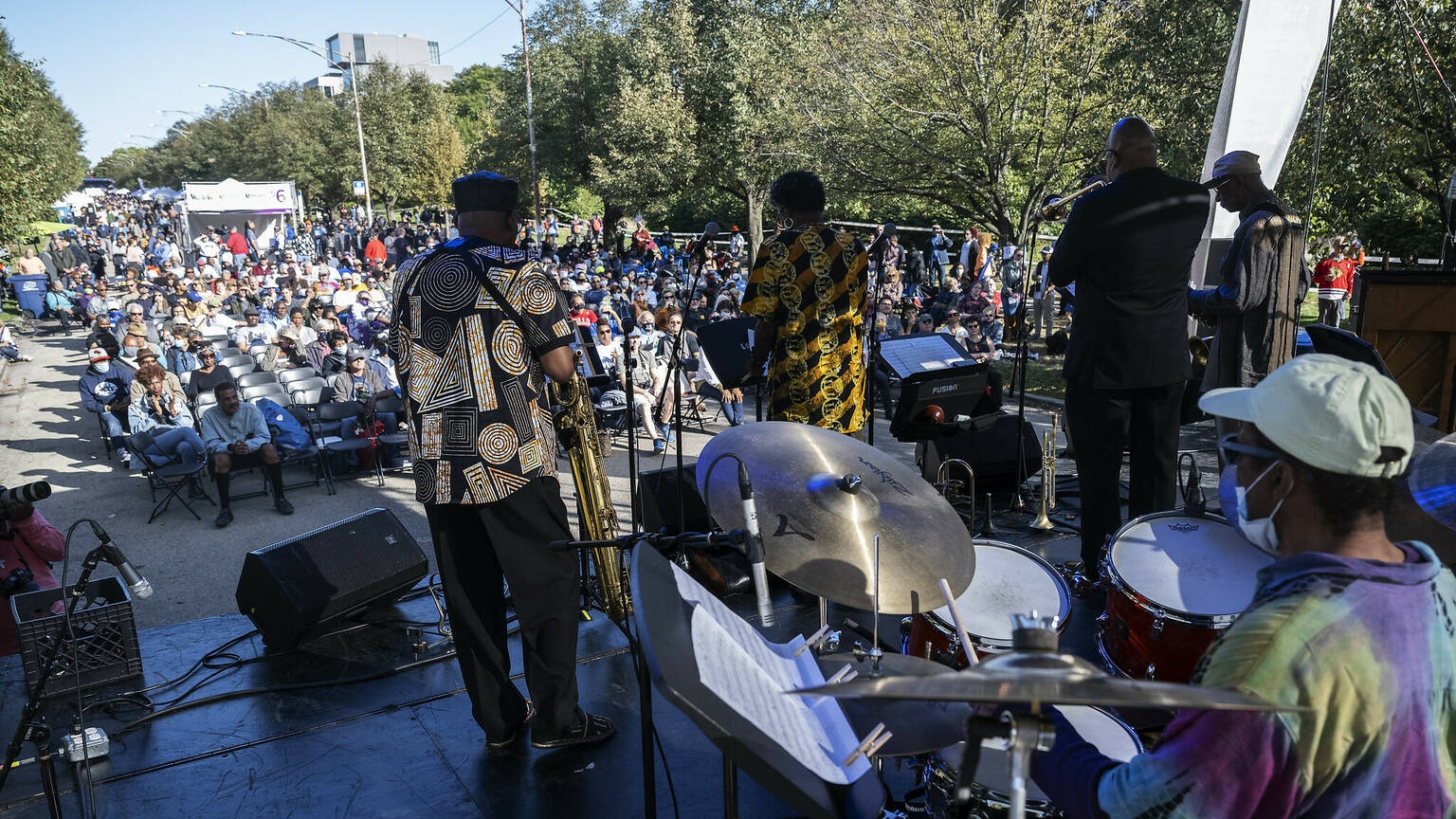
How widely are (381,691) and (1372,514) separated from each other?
350cm

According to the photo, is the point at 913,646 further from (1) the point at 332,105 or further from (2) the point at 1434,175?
(1) the point at 332,105

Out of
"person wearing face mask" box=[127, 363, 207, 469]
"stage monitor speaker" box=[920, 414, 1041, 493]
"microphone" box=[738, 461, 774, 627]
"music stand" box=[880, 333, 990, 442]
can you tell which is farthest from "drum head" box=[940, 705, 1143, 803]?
"person wearing face mask" box=[127, 363, 207, 469]

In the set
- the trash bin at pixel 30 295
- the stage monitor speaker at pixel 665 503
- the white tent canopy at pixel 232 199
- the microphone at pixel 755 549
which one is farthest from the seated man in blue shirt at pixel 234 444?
the white tent canopy at pixel 232 199

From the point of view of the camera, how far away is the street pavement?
633 centimetres

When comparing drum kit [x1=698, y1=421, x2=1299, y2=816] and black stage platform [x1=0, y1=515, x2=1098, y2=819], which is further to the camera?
black stage platform [x1=0, y1=515, x2=1098, y2=819]

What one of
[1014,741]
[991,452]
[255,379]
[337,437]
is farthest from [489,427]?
[255,379]

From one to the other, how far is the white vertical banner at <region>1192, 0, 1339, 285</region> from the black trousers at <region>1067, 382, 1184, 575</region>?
3.58 meters

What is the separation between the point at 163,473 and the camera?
26.4 ft

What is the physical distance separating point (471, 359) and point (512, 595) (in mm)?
816

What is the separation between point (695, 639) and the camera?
1.60m

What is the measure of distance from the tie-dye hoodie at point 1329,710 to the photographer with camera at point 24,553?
4.89 meters

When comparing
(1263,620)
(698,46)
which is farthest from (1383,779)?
(698,46)

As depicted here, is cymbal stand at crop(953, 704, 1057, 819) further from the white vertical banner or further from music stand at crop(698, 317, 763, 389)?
the white vertical banner

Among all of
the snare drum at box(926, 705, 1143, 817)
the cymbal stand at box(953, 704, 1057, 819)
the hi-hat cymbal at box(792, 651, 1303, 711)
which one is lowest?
the snare drum at box(926, 705, 1143, 817)
